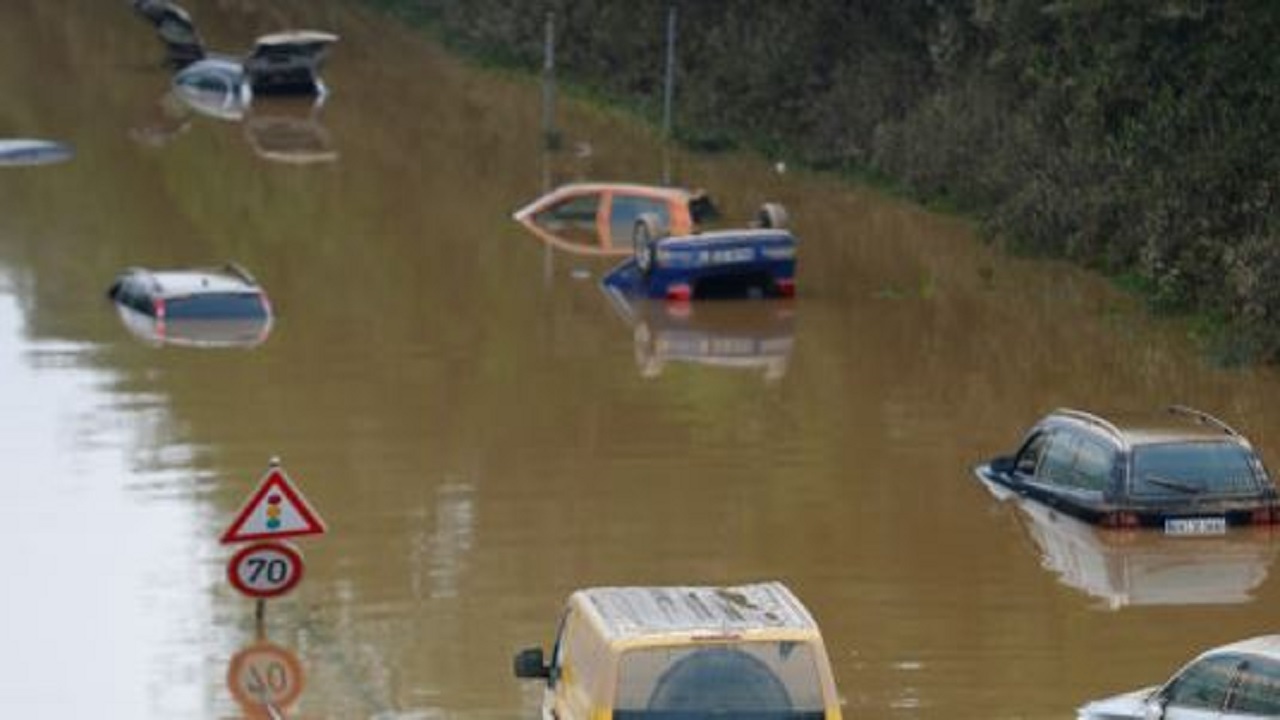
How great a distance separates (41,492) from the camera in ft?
103

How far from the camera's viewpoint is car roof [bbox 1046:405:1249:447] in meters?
29.2

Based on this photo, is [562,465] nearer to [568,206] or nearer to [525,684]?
[525,684]

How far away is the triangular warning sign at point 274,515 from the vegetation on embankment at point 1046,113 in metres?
18.5

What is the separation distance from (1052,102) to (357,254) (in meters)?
11.9

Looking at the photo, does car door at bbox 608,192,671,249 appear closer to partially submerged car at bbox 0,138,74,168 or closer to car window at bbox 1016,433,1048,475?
partially submerged car at bbox 0,138,74,168

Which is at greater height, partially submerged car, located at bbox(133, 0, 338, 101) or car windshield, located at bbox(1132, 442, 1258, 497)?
car windshield, located at bbox(1132, 442, 1258, 497)

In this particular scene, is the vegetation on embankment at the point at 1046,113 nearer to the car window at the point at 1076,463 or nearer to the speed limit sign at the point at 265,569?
the car window at the point at 1076,463

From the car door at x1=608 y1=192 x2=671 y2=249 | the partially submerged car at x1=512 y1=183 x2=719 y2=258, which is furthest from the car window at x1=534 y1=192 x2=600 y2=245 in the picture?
the car door at x1=608 y1=192 x2=671 y2=249

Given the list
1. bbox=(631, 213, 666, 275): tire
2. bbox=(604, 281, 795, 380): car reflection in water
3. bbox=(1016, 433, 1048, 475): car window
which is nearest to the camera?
bbox=(1016, 433, 1048, 475): car window

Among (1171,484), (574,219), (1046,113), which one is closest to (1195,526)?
(1171,484)

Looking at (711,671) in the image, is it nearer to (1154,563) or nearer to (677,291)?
(1154,563)

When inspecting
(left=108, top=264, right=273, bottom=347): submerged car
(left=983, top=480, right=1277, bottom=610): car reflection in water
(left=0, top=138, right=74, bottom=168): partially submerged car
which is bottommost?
(left=0, top=138, right=74, bottom=168): partially submerged car

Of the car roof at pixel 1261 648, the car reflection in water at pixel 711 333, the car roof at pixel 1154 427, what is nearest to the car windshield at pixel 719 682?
the car roof at pixel 1261 648

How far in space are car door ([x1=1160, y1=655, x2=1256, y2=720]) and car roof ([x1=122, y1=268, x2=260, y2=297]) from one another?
23.7 meters
